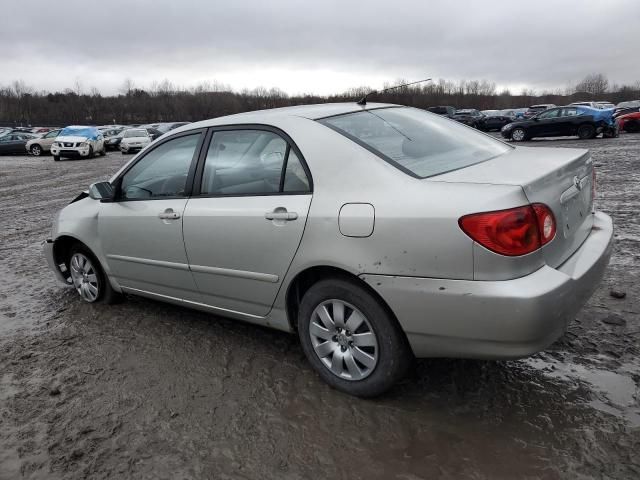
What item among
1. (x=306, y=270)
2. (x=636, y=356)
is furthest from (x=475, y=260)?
(x=636, y=356)

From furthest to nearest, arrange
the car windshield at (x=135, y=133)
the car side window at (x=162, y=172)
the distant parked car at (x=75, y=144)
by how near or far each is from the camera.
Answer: the car windshield at (x=135, y=133) → the distant parked car at (x=75, y=144) → the car side window at (x=162, y=172)

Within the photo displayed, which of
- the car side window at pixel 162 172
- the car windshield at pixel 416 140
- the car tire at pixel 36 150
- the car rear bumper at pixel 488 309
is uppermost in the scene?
the car windshield at pixel 416 140

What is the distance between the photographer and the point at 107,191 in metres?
4.02

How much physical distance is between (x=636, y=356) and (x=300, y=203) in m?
2.23

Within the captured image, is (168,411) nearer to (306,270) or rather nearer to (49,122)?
(306,270)

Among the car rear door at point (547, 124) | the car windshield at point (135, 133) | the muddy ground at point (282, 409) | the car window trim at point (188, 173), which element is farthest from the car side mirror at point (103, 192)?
the car windshield at point (135, 133)

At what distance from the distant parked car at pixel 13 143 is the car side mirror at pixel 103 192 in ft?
99.9

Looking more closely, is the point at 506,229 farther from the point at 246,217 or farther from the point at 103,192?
the point at 103,192

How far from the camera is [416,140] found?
3172 millimetres

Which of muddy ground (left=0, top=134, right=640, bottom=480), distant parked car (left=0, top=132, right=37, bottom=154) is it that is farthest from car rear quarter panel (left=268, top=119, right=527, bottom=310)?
distant parked car (left=0, top=132, right=37, bottom=154)

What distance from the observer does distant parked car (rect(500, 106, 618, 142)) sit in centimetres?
1995

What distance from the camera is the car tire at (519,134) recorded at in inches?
880

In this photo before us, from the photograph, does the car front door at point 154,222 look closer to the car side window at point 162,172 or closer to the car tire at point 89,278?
the car side window at point 162,172

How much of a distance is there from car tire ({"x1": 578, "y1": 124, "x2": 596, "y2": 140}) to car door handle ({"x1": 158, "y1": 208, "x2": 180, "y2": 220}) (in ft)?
68.2
